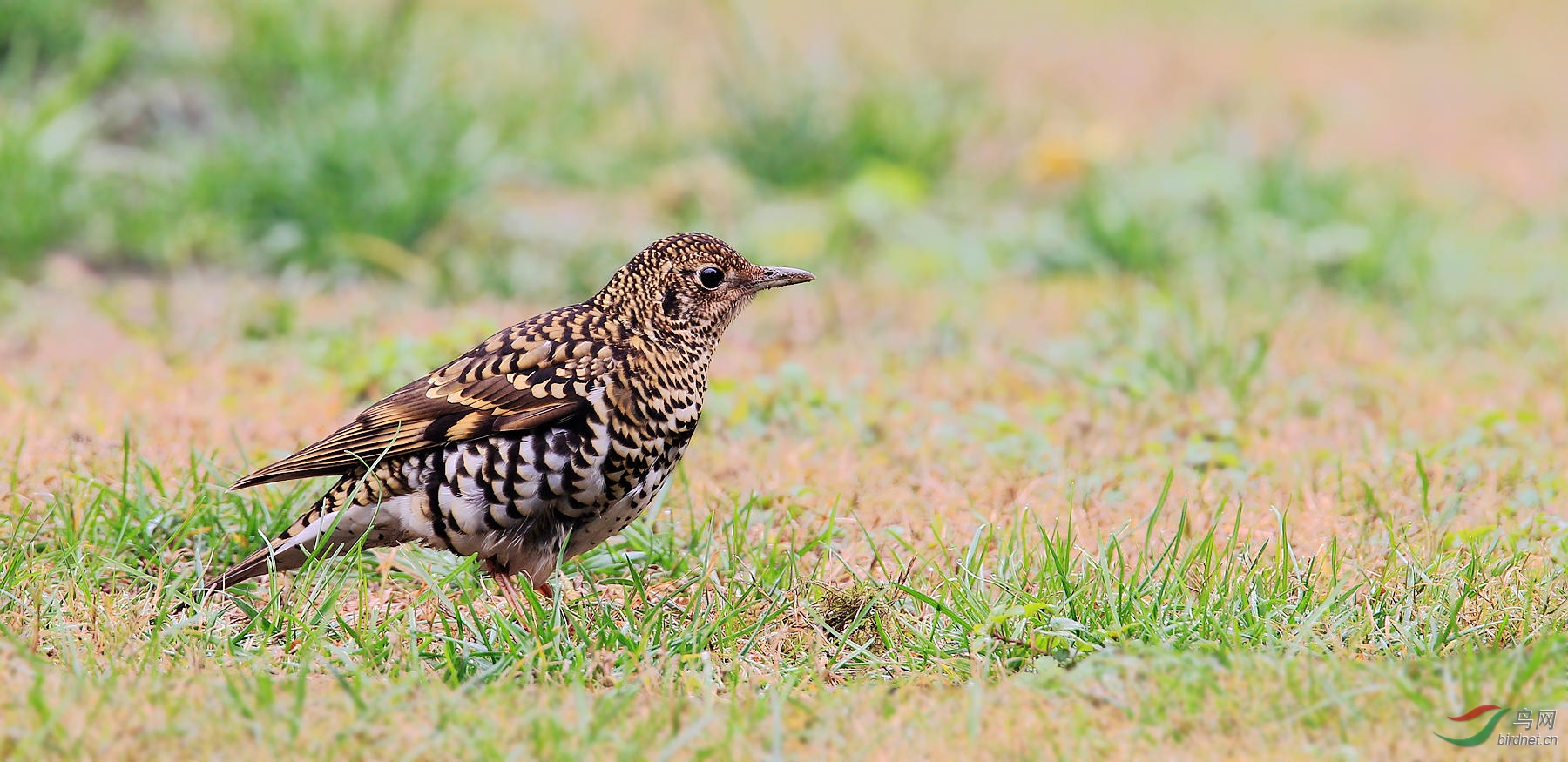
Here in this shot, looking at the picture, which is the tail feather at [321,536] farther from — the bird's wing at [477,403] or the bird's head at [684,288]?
the bird's head at [684,288]

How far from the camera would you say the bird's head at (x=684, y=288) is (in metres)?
4.38

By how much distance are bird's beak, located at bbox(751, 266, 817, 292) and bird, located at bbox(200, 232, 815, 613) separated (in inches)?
14.1

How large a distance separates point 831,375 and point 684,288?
81.3 inches

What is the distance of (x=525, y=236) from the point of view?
8609 millimetres

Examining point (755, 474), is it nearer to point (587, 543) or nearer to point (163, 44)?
point (587, 543)

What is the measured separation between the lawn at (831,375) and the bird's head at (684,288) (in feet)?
1.75

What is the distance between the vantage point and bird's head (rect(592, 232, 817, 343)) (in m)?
4.38

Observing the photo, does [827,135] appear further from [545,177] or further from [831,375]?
[831,375]

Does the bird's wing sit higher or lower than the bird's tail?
higher

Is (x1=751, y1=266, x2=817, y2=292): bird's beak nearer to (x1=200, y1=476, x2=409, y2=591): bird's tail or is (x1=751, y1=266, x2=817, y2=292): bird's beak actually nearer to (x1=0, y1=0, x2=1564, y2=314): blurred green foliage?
(x1=200, y1=476, x2=409, y2=591): bird's tail

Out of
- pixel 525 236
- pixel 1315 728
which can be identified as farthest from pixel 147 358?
pixel 1315 728

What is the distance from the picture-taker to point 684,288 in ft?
14.6

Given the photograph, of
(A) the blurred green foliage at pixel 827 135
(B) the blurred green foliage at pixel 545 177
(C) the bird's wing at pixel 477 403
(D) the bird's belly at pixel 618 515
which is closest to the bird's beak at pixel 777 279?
(C) the bird's wing at pixel 477 403

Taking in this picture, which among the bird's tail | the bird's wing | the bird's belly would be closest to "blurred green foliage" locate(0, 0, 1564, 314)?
the bird's wing
